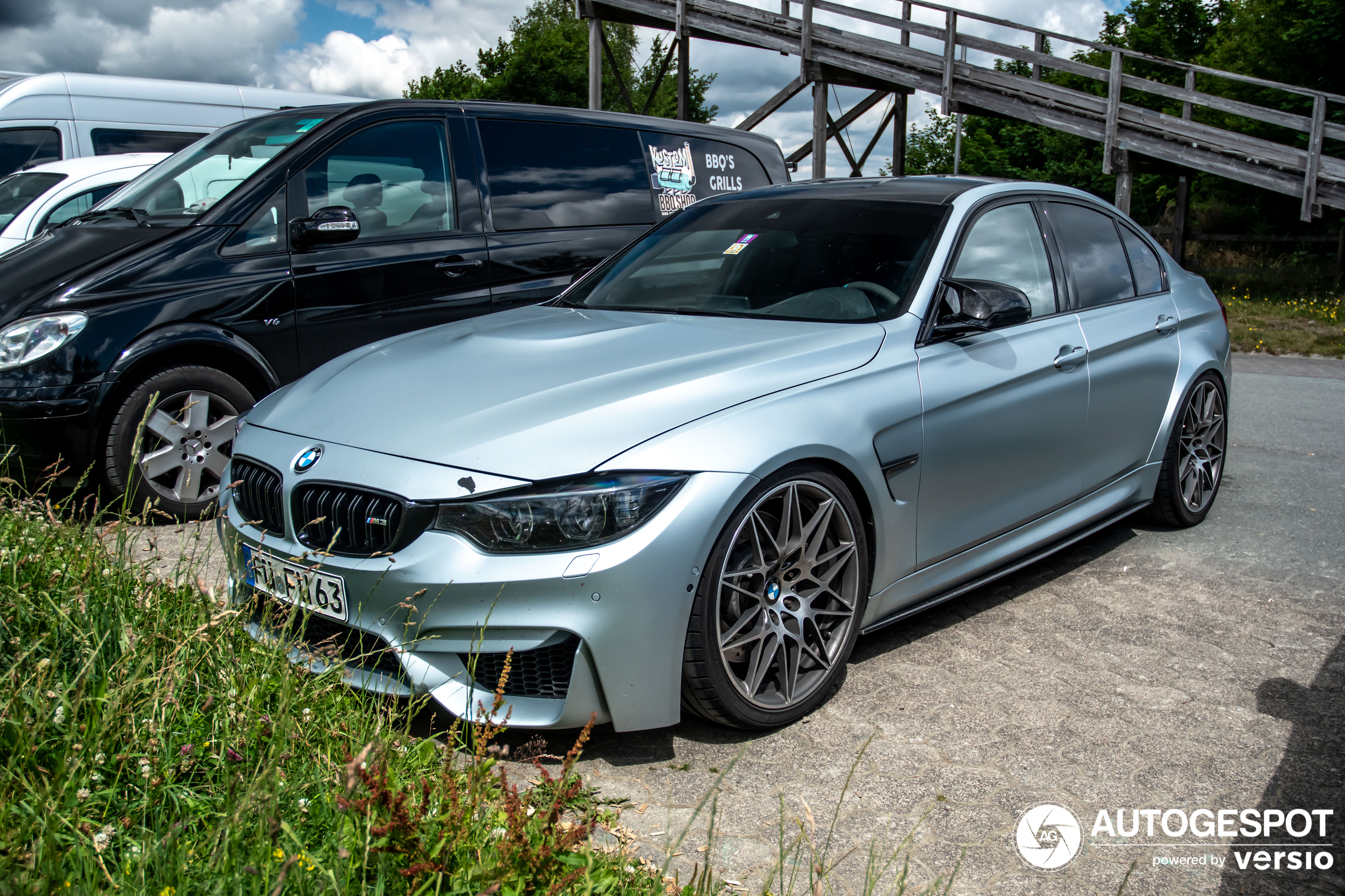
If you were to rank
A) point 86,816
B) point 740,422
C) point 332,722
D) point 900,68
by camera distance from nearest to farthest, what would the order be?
point 86,816 < point 332,722 < point 740,422 < point 900,68

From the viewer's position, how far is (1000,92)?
1656 cm

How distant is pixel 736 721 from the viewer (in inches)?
111

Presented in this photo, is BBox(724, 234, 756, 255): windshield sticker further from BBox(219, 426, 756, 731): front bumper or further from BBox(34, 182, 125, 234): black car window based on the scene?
BBox(34, 182, 125, 234): black car window

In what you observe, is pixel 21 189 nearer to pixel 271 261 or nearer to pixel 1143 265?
pixel 271 261

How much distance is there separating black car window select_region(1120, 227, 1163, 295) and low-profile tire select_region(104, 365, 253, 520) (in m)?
4.11

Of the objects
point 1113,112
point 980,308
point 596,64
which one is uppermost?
point 596,64

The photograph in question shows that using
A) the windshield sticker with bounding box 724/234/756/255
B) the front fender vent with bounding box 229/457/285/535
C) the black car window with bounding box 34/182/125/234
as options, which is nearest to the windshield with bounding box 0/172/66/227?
the black car window with bounding box 34/182/125/234

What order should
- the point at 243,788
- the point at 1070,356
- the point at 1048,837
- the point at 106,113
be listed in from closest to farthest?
1. the point at 243,788
2. the point at 1048,837
3. the point at 1070,356
4. the point at 106,113

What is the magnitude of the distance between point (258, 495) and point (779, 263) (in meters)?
1.97

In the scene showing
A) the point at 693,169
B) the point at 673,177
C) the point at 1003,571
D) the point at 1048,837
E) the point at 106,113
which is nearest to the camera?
the point at 1048,837

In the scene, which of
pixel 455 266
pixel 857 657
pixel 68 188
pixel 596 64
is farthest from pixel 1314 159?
pixel 68 188

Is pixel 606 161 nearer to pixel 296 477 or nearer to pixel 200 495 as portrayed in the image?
pixel 200 495

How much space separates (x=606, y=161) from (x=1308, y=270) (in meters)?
16.5

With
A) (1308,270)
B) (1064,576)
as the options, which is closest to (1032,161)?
(1308,270)
